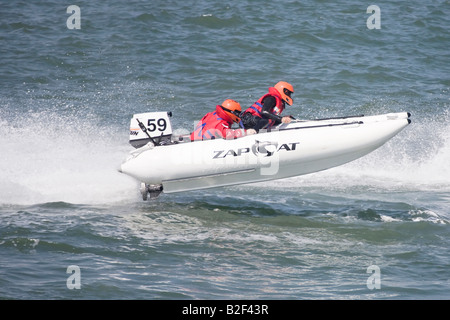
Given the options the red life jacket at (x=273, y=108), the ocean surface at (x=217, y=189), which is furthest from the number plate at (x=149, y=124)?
the red life jacket at (x=273, y=108)

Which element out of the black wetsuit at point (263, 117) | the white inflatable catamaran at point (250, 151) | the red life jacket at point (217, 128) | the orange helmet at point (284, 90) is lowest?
the white inflatable catamaran at point (250, 151)

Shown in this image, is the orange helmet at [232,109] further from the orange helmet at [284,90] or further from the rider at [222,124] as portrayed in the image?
the orange helmet at [284,90]

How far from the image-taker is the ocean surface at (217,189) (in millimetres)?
6996

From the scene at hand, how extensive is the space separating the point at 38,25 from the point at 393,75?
358 inches

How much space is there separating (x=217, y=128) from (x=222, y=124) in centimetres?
9

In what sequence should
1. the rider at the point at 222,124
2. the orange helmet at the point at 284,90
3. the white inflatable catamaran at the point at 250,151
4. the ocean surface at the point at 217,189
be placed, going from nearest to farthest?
the ocean surface at the point at 217,189, the white inflatable catamaran at the point at 250,151, the rider at the point at 222,124, the orange helmet at the point at 284,90

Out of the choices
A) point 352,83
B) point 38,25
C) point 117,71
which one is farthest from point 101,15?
point 352,83

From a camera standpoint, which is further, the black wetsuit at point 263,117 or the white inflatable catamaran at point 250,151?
the black wetsuit at point 263,117

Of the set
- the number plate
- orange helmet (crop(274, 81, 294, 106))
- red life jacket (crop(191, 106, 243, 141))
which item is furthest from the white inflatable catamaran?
orange helmet (crop(274, 81, 294, 106))

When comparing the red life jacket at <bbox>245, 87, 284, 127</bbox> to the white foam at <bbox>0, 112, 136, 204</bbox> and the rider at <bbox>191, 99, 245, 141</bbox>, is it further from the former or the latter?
the white foam at <bbox>0, 112, 136, 204</bbox>

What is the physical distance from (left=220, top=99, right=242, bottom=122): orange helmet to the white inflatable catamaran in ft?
1.17

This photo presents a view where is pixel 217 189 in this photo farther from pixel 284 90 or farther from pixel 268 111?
pixel 284 90

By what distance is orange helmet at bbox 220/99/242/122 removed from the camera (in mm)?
9258
